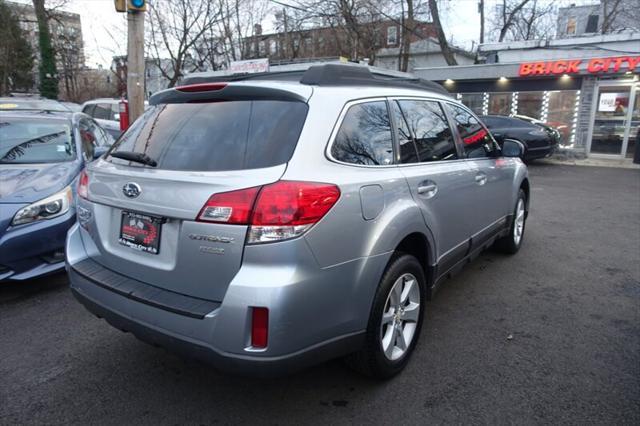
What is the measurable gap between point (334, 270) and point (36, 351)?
2.37 metres

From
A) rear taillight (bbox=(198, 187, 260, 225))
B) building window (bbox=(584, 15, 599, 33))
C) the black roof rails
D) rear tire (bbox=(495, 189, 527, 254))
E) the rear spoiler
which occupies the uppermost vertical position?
building window (bbox=(584, 15, 599, 33))

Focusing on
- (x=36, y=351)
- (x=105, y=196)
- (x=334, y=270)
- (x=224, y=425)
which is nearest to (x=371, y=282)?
(x=334, y=270)

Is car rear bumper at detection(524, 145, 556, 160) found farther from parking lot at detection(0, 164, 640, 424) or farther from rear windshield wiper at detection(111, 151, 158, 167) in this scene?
rear windshield wiper at detection(111, 151, 158, 167)

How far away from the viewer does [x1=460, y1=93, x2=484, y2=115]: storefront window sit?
18219 mm

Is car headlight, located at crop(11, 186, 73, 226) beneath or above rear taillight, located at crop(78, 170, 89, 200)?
beneath

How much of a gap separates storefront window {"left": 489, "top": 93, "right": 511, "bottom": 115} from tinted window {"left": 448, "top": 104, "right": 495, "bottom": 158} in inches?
580

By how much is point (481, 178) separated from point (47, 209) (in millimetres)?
3863

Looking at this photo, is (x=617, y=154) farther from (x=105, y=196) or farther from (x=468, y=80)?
(x=105, y=196)

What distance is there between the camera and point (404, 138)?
9.80 ft

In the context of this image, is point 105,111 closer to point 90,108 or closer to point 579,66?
point 90,108

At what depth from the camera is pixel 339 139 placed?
2404 millimetres

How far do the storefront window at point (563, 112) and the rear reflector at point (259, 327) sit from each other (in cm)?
1757

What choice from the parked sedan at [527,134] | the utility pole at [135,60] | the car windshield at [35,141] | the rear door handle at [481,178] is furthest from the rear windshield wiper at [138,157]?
the parked sedan at [527,134]

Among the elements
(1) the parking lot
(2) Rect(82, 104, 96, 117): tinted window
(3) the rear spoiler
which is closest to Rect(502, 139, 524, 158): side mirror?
(1) the parking lot
